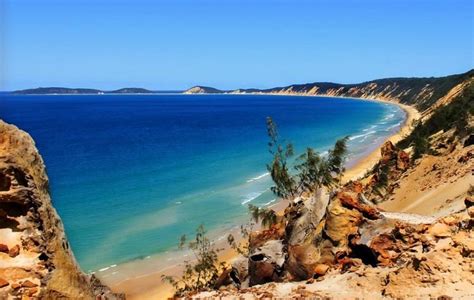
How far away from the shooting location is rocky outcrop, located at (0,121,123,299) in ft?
26.7

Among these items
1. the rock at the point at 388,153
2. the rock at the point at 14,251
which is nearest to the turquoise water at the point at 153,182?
the rock at the point at 388,153

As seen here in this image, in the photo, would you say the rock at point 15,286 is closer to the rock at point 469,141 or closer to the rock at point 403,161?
the rock at point 469,141

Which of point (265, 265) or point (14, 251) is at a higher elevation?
point (14, 251)

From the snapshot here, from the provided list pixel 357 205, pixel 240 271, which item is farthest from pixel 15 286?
pixel 240 271

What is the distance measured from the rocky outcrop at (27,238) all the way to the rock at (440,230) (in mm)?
10138

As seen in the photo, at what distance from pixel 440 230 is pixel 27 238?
11.4 meters

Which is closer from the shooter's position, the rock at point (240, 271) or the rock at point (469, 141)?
the rock at point (240, 271)

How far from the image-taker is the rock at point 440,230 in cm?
1429

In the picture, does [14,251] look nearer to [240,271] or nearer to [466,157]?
[240,271]

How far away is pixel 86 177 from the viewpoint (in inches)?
2275

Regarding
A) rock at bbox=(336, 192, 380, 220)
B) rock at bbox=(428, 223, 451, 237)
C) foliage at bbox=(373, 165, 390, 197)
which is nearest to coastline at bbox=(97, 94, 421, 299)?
→ foliage at bbox=(373, 165, 390, 197)

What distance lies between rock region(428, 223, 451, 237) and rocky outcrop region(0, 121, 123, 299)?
1014cm

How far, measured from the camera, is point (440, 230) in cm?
1453

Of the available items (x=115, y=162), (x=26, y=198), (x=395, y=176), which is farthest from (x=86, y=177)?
(x=26, y=198)
